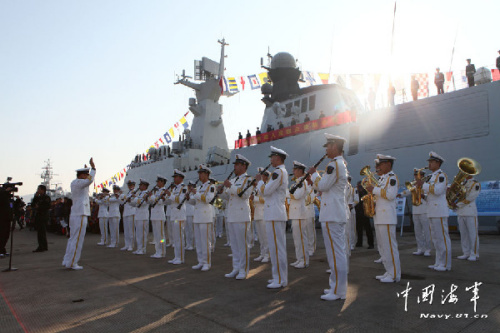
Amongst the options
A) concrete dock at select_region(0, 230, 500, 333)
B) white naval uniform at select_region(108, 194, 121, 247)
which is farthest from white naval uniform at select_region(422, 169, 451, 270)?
white naval uniform at select_region(108, 194, 121, 247)

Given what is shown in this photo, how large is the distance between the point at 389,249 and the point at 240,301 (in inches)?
93.7

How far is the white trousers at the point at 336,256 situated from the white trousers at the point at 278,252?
0.74m

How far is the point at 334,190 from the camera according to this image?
4.21m

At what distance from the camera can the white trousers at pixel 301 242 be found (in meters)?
6.28

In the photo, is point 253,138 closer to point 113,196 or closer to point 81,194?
point 113,196

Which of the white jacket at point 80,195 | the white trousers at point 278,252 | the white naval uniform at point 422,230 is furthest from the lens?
the white naval uniform at point 422,230

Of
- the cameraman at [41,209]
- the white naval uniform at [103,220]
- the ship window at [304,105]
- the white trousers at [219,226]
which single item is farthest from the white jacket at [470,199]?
the ship window at [304,105]

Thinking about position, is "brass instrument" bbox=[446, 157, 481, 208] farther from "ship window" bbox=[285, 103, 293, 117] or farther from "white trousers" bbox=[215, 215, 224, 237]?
"ship window" bbox=[285, 103, 293, 117]

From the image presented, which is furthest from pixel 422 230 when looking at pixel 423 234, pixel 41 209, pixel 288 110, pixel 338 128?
pixel 288 110

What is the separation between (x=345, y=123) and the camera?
15.1m

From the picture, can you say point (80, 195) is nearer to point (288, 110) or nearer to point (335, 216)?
point (335, 216)

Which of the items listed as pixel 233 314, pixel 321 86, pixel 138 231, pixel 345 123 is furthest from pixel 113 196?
pixel 321 86

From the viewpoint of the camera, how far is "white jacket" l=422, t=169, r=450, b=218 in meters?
5.59

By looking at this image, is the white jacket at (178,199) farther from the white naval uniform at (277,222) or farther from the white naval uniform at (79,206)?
the white naval uniform at (277,222)
